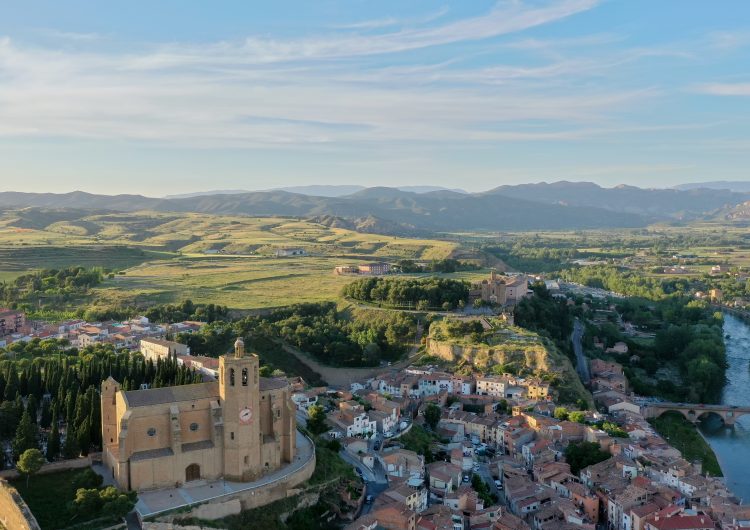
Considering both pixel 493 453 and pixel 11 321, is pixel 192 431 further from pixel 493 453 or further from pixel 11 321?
pixel 11 321

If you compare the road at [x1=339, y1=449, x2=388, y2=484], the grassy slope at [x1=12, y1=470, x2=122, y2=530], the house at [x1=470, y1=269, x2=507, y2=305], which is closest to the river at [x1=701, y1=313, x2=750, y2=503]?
the road at [x1=339, y1=449, x2=388, y2=484]

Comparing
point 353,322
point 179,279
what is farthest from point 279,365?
point 179,279

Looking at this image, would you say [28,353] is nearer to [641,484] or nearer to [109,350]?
[109,350]

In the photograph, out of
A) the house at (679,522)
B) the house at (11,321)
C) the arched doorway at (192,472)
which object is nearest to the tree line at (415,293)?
the house at (11,321)

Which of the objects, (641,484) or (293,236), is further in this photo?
(293,236)

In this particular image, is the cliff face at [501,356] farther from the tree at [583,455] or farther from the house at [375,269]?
the house at [375,269]
